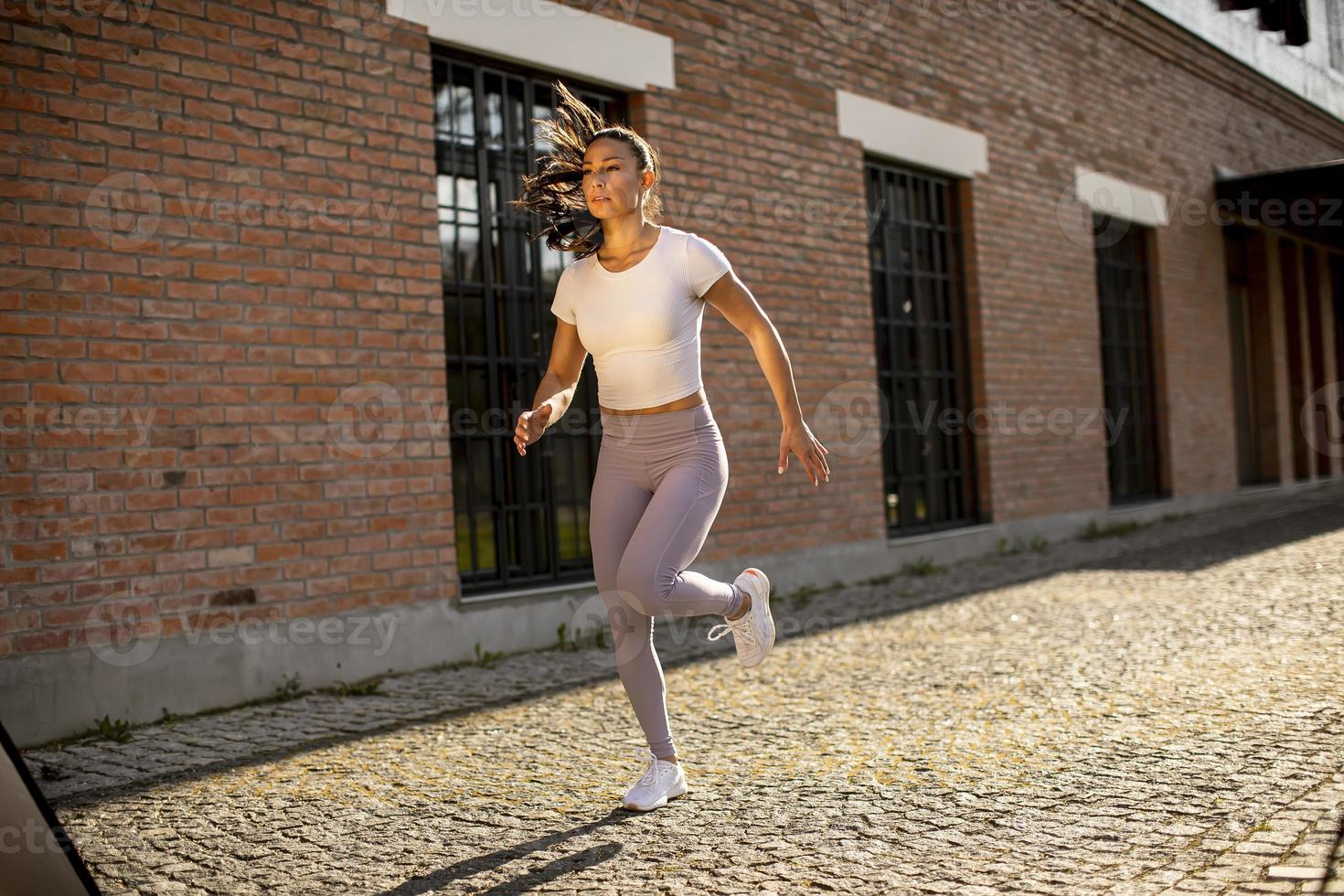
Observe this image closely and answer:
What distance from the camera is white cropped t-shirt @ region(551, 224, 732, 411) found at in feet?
11.0

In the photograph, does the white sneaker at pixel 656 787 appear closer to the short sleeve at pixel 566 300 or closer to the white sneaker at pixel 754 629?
the white sneaker at pixel 754 629

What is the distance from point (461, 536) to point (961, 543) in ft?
15.4

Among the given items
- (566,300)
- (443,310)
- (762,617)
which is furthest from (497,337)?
(762,617)

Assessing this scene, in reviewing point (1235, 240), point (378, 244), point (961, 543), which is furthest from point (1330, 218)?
point (378, 244)

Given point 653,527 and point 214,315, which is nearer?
point 653,527

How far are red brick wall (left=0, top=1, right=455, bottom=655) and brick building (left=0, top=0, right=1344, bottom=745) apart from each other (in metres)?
0.01

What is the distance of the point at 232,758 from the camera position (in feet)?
13.7

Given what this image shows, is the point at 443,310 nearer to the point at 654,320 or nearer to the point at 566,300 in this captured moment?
the point at 566,300

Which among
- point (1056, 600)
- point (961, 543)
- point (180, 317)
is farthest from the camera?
point (961, 543)

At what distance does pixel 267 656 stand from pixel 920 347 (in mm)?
6113

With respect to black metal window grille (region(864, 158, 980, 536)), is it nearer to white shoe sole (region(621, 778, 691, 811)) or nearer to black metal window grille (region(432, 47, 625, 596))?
black metal window grille (region(432, 47, 625, 596))

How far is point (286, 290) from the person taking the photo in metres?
5.30

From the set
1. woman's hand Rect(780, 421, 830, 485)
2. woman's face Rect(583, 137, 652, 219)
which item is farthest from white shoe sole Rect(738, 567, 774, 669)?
woman's face Rect(583, 137, 652, 219)

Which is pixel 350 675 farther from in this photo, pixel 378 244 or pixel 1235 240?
pixel 1235 240
